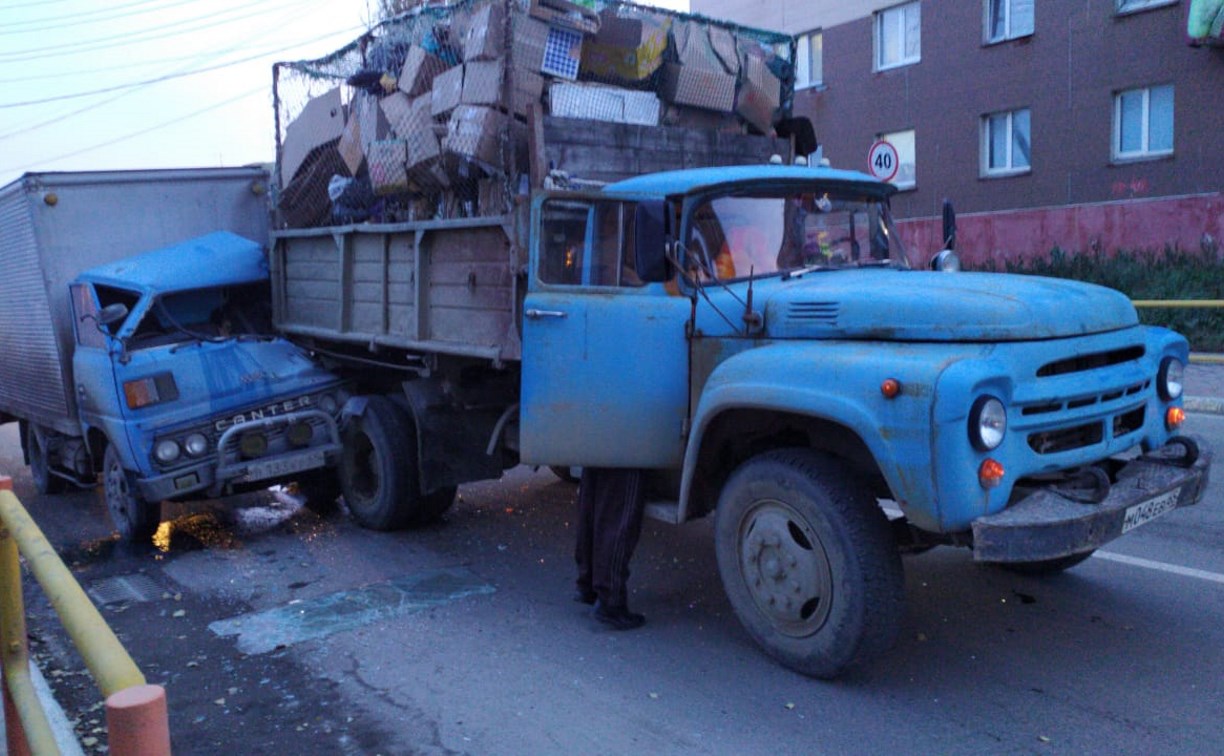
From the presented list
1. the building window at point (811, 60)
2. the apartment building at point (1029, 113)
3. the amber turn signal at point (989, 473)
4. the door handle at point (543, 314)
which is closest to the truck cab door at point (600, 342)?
the door handle at point (543, 314)

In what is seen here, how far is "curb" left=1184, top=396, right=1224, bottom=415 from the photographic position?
1083 cm

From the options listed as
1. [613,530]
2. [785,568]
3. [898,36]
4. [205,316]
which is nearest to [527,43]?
Answer: [613,530]

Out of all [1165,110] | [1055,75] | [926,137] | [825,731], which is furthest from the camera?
[926,137]

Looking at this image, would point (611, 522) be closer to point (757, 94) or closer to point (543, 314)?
point (543, 314)

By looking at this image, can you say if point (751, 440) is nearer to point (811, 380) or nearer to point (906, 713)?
point (811, 380)

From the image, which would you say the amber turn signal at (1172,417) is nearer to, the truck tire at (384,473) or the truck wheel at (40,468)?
the truck tire at (384,473)

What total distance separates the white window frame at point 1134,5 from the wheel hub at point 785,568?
1623 cm

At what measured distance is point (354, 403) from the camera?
7.73 meters

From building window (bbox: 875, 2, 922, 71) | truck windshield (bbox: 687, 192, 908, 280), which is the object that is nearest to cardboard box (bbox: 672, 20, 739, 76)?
truck windshield (bbox: 687, 192, 908, 280)

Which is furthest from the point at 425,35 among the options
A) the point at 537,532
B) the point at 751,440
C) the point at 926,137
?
the point at 926,137

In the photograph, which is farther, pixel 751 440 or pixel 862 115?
pixel 862 115

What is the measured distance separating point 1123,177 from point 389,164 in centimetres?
1484

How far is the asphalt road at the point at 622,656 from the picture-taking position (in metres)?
4.18

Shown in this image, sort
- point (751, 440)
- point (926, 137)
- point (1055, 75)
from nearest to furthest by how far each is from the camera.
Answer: point (751, 440)
point (1055, 75)
point (926, 137)
